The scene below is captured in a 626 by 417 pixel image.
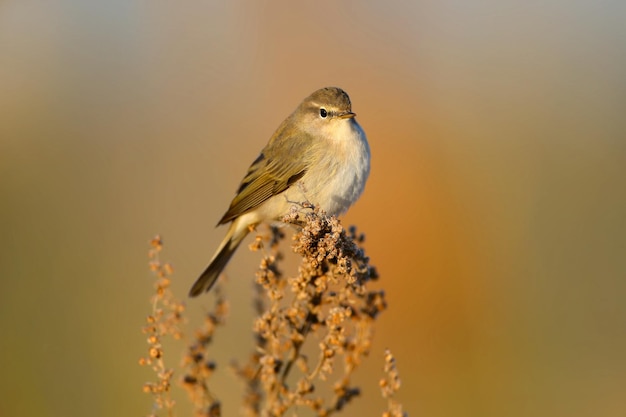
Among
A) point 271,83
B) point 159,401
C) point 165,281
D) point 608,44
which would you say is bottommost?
point 159,401

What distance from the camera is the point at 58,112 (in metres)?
6.02

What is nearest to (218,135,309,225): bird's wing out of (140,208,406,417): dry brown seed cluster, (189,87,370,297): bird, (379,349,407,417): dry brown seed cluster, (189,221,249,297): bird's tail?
(189,87,370,297): bird

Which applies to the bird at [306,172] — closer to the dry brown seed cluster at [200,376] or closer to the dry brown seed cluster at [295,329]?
the dry brown seed cluster at [295,329]

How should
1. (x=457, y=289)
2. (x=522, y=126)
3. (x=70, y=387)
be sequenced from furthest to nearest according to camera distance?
(x=522, y=126), (x=457, y=289), (x=70, y=387)

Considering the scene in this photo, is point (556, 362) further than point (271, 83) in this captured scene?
No

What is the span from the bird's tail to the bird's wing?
18cm

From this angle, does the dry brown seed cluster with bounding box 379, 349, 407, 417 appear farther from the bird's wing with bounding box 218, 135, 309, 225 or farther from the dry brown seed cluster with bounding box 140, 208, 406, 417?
the bird's wing with bounding box 218, 135, 309, 225

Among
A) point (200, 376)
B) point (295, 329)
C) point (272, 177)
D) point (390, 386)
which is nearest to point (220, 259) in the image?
point (272, 177)

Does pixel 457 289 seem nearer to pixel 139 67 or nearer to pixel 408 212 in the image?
pixel 408 212

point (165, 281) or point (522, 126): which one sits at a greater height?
point (522, 126)

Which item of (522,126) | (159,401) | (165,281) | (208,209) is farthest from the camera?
(522,126)

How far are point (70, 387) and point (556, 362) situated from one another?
289 cm

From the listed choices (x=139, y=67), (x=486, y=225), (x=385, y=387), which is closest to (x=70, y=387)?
(x=385, y=387)

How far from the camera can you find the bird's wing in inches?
152
